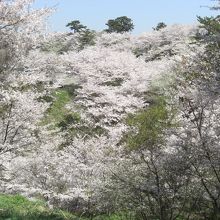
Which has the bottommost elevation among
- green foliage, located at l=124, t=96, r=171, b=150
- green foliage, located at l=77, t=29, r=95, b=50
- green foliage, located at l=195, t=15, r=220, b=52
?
green foliage, located at l=124, t=96, r=171, b=150

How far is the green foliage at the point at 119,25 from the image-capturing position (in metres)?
78.0

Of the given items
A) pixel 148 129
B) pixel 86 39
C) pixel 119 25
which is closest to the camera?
pixel 148 129

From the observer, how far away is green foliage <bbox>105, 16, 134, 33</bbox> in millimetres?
78000

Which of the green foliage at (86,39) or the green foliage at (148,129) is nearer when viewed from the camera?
the green foliage at (148,129)

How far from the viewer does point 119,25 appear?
7800cm

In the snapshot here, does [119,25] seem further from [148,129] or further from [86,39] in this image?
[148,129]

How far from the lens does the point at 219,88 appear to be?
11.9m

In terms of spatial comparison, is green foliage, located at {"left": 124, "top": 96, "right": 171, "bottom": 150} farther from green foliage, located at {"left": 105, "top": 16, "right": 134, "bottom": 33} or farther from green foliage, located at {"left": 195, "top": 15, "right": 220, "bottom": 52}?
green foliage, located at {"left": 105, "top": 16, "right": 134, "bottom": 33}

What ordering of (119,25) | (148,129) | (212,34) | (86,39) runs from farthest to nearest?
(119,25)
(86,39)
(148,129)
(212,34)

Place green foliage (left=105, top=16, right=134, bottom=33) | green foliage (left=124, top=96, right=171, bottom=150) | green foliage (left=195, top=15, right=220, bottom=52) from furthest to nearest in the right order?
green foliage (left=105, top=16, right=134, bottom=33)
green foliage (left=124, top=96, right=171, bottom=150)
green foliage (left=195, top=15, right=220, bottom=52)

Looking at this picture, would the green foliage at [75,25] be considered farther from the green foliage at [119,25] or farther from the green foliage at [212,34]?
the green foliage at [212,34]

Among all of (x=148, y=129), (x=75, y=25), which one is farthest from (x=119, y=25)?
(x=148, y=129)

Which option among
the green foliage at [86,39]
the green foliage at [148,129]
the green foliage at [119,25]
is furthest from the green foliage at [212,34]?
the green foliage at [119,25]

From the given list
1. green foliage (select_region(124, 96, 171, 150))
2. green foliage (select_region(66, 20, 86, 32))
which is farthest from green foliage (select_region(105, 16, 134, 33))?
green foliage (select_region(124, 96, 171, 150))
